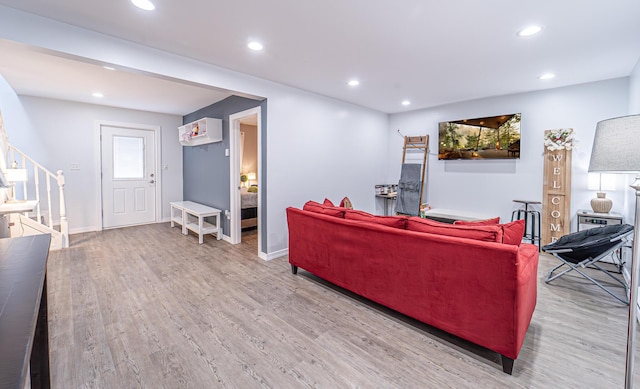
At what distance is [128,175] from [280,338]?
5.21 meters

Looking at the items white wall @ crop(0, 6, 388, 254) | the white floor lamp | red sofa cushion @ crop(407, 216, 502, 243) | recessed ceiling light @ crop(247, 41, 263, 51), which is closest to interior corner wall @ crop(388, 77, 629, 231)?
white wall @ crop(0, 6, 388, 254)

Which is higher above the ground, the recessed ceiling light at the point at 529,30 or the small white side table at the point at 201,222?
the recessed ceiling light at the point at 529,30

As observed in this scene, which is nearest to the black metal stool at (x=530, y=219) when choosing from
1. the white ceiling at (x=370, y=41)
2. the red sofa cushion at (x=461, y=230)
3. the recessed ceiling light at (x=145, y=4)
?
the white ceiling at (x=370, y=41)

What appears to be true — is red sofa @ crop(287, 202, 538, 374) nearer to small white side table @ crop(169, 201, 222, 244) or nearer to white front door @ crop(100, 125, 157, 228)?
Answer: small white side table @ crop(169, 201, 222, 244)

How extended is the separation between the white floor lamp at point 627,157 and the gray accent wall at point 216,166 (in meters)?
3.17

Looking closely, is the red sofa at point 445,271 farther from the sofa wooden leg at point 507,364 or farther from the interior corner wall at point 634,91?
the interior corner wall at point 634,91

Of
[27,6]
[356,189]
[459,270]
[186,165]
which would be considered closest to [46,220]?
[186,165]

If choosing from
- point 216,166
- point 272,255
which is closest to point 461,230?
point 272,255

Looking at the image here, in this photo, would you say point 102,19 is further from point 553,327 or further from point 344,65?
point 553,327

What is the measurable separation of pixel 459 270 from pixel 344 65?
7.81ft

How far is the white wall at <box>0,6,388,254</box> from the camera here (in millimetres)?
2303

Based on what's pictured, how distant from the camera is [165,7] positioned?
204 cm

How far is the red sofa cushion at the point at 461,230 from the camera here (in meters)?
1.85

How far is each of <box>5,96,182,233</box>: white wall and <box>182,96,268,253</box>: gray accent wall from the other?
1222 millimetres
